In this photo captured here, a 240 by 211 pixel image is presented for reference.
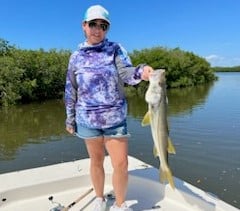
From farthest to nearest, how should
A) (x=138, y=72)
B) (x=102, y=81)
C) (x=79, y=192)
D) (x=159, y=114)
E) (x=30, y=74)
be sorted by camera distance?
1. (x=30, y=74)
2. (x=79, y=192)
3. (x=102, y=81)
4. (x=138, y=72)
5. (x=159, y=114)

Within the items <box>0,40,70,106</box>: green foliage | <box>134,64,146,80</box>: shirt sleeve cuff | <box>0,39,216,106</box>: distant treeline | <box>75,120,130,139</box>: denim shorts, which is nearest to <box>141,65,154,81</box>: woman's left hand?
<box>134,64,146,80</box>: shirt sleeve cuff

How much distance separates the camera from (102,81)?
11.9 ft

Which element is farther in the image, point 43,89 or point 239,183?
point 43,89

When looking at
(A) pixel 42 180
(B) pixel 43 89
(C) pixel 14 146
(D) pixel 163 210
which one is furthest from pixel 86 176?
(B) pixel 43 89

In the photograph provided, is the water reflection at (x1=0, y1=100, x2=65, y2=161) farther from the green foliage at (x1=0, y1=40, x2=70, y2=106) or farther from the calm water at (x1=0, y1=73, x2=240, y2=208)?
the green foliage at (x1=0, y1=40, x2=70, y2=106)

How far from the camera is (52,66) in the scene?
120 ft

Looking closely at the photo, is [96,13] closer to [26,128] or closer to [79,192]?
[79,192]

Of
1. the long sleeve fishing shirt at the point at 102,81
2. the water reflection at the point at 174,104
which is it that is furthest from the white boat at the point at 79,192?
the water reflection at the point at 174,104

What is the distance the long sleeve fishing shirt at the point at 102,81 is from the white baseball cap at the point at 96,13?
0.23m

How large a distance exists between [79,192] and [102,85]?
1771 millimetres

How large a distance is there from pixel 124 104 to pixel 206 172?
6.26 m

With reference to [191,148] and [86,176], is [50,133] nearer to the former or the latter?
[191,148]

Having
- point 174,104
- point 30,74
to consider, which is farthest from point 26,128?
point 30,74

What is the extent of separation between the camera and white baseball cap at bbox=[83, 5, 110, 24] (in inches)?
141
